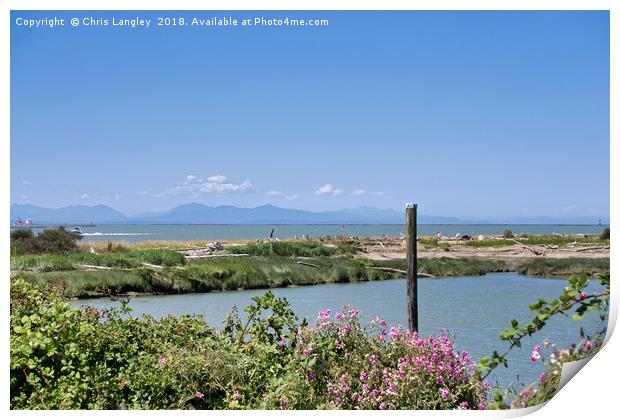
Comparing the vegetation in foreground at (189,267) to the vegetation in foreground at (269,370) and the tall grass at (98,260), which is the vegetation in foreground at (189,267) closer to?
the tall grass at (98,260)

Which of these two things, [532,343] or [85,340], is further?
[532,343]

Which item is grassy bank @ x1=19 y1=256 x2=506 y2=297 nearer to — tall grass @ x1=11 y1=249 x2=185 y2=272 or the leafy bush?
tall grass @ x1=11 y1=249 x2=185 y2=272

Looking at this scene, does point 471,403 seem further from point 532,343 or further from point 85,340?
point 85,340

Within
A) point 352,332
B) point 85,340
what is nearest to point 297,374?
point 352,332

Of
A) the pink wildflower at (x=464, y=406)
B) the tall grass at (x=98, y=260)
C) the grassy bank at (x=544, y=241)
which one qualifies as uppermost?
the grassy bank at (x=544, y=241)

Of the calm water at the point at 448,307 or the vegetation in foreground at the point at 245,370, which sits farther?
the calm water at the point at 448,307

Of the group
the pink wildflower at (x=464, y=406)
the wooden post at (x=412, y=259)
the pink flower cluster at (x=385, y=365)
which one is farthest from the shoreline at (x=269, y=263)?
the pink wildflower at (x=464, y=406)

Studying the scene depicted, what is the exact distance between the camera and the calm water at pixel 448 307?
486cm

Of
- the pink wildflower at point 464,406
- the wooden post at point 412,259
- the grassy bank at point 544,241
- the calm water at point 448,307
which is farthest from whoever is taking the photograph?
the grassy bank at point 544,241

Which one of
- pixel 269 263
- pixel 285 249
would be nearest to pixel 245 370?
pixel 269 263

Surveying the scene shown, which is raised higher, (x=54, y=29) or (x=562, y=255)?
(x=54, y=29)

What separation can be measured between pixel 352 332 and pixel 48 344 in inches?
76.2
